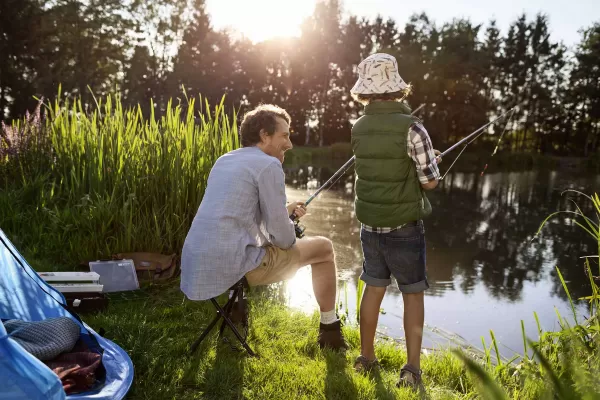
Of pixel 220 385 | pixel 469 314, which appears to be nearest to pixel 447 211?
pixel 469 314

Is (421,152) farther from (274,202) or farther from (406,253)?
(274,202)

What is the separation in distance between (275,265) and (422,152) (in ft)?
3.11

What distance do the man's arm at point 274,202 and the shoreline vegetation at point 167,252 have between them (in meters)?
0.67

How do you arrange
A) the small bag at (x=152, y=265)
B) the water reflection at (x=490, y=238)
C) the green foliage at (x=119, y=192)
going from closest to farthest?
the small bag at (x=152, y=265), the green foliage at (x=119, y=192), the water reflection at (x=490, y=238)

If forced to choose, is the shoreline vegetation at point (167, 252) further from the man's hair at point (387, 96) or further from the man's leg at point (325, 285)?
the man's hair at point (387, 96)

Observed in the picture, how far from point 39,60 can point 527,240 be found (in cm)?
2445

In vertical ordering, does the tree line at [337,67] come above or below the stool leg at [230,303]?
above

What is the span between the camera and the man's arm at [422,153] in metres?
2.40

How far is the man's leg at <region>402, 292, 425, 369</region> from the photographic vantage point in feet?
8.54

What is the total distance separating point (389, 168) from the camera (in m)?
2.50

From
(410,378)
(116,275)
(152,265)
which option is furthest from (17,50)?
(410,378)

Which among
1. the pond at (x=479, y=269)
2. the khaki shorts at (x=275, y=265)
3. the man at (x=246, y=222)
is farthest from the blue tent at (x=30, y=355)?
the pond at (x=479, y=269)

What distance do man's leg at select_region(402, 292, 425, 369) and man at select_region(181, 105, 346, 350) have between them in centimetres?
62

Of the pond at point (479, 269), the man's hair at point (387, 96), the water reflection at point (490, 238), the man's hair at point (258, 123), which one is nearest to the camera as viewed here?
the man's hair at point (387, 96)
